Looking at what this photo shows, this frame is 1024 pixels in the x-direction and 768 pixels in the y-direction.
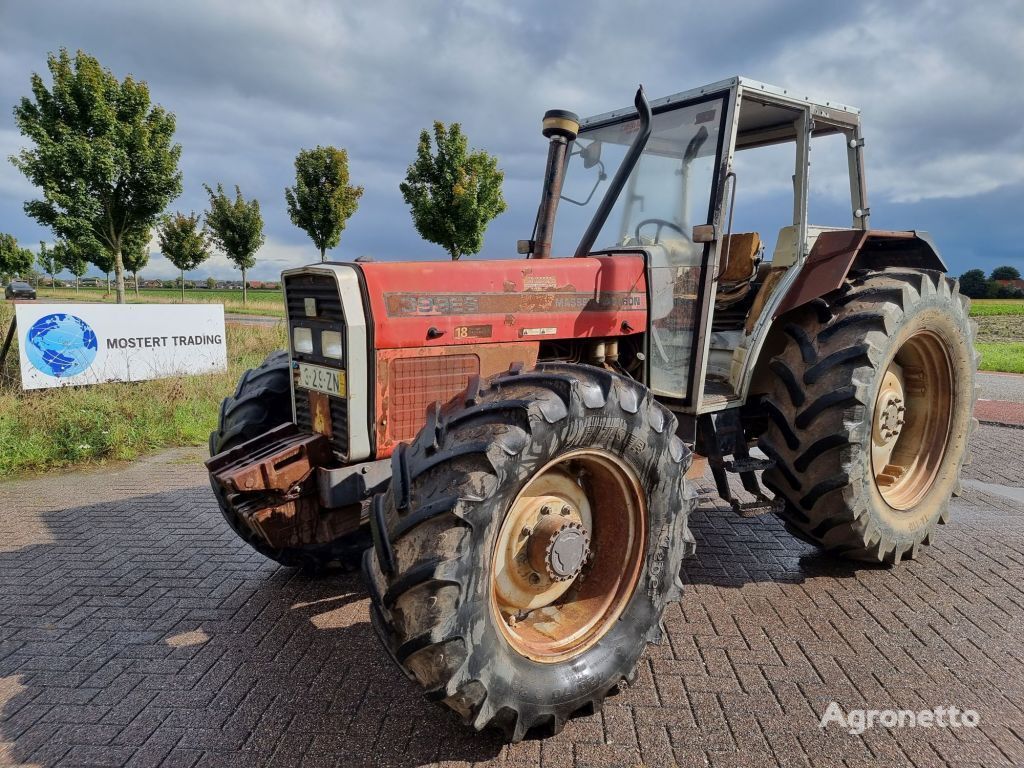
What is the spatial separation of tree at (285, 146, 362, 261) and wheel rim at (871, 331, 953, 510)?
18972mm

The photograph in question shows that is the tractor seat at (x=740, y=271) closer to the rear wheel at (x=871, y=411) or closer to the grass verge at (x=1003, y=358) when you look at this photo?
the rear wheel at (x=871, y=411)

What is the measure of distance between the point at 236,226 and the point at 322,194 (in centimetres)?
733

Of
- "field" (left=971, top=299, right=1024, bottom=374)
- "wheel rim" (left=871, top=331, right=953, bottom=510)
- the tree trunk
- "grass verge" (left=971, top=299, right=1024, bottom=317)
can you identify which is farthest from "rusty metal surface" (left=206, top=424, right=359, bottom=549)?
"grass verge" (left=971, top=299, right=1024, bottom=317)

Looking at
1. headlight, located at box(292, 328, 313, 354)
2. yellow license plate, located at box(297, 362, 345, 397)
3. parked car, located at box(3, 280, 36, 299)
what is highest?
headlight, located at box(292, 328, 313, 354)

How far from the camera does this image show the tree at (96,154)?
13773 mm

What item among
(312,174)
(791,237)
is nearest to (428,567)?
(791,237)

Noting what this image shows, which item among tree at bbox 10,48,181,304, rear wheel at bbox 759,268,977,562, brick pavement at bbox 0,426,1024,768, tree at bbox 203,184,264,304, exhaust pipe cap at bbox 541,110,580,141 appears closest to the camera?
brick pavement at bbox 0,426,1024,768

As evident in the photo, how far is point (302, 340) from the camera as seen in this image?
3.42 meters

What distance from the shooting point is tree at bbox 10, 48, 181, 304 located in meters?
13.8

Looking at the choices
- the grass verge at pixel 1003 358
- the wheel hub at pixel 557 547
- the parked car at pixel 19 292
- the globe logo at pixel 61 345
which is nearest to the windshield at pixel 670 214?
the wheel hub at pixel 557 547

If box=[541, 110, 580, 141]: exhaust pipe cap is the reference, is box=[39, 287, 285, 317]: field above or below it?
below

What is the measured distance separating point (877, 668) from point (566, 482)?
5.50 feet

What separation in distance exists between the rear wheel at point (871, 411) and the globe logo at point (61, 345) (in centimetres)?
786

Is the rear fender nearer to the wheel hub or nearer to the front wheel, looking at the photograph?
the front wheel
